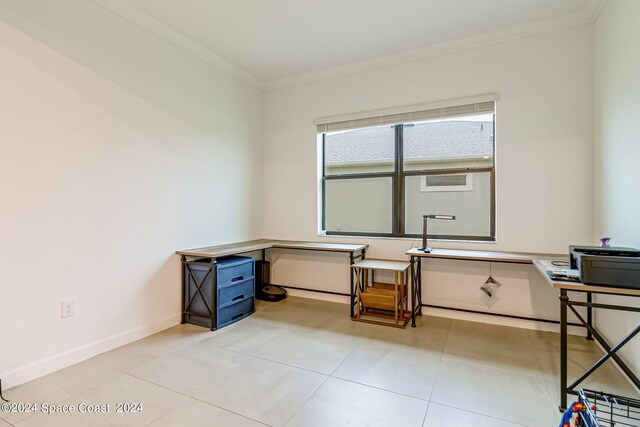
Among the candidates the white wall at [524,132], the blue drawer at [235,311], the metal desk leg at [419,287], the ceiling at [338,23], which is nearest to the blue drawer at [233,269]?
the blue drawer at [235,311]

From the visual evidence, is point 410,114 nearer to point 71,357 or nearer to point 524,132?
point 524,132

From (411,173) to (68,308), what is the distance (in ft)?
11.3

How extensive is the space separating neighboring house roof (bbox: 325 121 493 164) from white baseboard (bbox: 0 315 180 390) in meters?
2.82

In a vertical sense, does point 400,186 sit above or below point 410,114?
below

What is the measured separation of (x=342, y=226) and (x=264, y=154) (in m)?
1.53

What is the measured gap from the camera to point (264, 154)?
438 centimetres

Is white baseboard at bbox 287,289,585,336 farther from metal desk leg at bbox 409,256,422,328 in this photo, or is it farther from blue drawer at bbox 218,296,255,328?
blue drawer at bbox 218,296,255,328

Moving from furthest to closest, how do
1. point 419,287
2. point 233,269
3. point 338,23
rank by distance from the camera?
1. point 419,287
2. point 233,269
3. point 338,23

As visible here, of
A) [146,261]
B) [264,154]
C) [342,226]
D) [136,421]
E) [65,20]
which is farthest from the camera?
[264,154]

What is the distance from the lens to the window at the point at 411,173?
10.8 feet

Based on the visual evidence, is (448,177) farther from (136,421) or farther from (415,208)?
(136,421)

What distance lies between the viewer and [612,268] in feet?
5.54

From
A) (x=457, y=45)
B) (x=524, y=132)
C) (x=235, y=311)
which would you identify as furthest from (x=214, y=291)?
(x=457, y=45)

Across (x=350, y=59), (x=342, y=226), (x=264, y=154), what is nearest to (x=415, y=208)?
(x=342, y=226)
